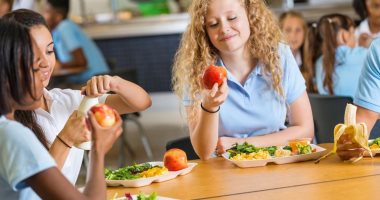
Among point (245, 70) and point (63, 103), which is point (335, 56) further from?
point (63, 103)

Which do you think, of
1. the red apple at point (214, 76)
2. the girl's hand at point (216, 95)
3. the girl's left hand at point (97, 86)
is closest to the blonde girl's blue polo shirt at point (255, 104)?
the girl's hand at point (216, 95)

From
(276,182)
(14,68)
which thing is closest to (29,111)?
(14,68)

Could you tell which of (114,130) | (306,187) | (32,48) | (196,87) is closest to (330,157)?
(306,187)

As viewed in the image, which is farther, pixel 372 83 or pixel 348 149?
pixel 372 83

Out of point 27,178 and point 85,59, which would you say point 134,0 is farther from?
point 27,178

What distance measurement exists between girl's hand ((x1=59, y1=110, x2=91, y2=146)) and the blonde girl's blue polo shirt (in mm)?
971

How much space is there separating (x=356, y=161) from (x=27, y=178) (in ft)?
3.54

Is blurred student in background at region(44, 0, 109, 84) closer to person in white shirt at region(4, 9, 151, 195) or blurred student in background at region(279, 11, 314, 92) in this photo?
blurred student in background at region(279, 11, 314, 92)

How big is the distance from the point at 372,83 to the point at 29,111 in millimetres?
1235

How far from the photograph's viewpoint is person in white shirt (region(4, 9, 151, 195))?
6.01 feet

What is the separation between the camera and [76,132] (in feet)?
5.74

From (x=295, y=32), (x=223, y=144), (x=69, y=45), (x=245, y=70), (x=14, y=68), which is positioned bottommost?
(x=69, y=45)

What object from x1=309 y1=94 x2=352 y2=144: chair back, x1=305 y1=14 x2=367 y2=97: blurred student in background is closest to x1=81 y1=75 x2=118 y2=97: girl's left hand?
x1=309 y1=94 x2=352 y2=144: chair back

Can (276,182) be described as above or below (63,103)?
below
